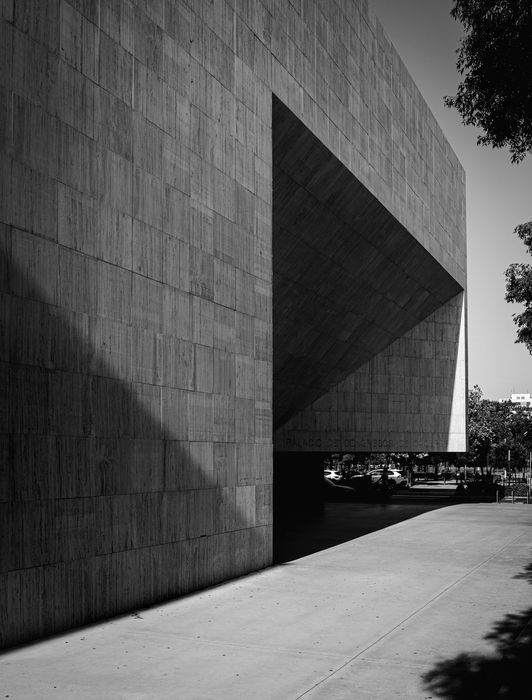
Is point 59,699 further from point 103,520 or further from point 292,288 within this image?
point 292,288

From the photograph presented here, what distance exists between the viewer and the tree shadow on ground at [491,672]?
7.57m

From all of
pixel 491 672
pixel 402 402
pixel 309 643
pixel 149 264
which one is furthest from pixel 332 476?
pixel 491 672

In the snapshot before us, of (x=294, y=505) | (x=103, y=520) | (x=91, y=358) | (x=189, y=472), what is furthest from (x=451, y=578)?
(x=294, y=505)

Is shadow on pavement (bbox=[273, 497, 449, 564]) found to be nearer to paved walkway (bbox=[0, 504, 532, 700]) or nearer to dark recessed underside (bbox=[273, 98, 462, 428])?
paved walkway (bbox=[0, 504, 532, 700])

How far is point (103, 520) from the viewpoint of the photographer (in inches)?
426

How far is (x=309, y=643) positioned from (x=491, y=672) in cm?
223

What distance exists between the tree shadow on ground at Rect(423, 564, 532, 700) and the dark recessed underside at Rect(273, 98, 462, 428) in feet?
39.0

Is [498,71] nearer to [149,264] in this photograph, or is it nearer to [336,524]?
[149,264]

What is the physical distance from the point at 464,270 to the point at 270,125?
2159 cm

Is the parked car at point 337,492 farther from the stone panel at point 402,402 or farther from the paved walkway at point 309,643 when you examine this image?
the paved walkway at point 309,643

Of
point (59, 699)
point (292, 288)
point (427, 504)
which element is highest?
point (292, 288)

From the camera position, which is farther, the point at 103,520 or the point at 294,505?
the point at 294,505

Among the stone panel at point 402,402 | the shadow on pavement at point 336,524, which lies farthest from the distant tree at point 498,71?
the stone panel at point 402,402

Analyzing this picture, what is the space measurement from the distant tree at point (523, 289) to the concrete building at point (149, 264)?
5500 millimetres
